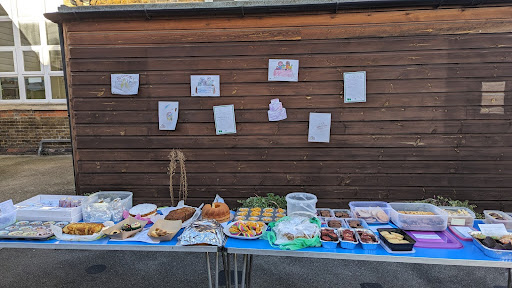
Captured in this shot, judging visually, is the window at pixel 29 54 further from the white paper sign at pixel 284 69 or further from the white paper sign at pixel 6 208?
the white paper sign at pixel 284 69

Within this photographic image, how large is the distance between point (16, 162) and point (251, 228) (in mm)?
9100

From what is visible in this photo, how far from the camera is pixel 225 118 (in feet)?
14.3

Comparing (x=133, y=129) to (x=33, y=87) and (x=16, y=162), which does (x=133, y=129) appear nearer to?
(x=16, y=162)

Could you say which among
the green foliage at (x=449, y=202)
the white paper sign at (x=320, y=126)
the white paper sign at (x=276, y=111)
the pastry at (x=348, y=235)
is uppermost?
the white paper sign at (x=276, y=111)

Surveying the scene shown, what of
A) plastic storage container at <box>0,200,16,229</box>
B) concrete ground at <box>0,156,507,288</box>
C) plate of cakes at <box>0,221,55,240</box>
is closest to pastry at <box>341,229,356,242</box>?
concrete ground at <box>0,156,507,288</box>

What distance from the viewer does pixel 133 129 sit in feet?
14.6

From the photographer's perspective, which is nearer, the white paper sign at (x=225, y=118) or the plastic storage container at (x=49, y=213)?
the plastic storage container at (x=49, y=213)

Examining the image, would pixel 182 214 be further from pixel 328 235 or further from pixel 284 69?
pixel 284 69

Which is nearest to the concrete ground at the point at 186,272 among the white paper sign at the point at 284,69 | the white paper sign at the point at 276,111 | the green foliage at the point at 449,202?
the green foliage at the point at 449,202

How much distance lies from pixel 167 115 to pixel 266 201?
1.90 metres

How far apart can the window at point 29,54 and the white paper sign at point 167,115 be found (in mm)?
6827

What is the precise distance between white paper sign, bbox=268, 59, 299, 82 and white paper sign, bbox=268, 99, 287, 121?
1.11 feet

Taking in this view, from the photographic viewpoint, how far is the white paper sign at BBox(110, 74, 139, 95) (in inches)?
171

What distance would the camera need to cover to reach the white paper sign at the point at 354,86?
4152 millimetres
